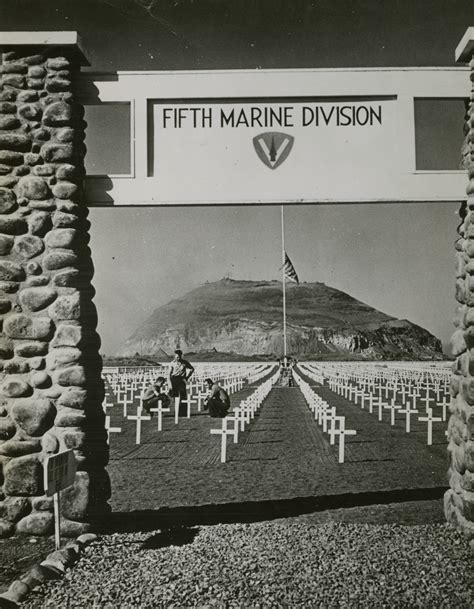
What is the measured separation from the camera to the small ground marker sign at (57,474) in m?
5.41

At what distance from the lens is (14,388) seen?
20.0 ft

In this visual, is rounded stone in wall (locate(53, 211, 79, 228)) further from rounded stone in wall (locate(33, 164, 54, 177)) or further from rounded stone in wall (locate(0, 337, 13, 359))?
rounded stone in wall (locate(0, 337, 13, 359))

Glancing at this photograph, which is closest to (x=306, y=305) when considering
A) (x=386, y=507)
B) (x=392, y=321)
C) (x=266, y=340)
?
(x=392, y=321)

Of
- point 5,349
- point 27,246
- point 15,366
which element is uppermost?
point 27,246

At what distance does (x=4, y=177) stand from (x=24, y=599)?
3587mm

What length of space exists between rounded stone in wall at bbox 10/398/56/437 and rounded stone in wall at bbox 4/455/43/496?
24 cm

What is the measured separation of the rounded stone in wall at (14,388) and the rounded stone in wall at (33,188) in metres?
1.64

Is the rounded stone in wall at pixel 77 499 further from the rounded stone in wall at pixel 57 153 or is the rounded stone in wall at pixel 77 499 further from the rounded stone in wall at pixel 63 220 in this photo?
the rounded stone in wall at pixel 57 153

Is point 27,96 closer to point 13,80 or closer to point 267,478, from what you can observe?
point 13,80

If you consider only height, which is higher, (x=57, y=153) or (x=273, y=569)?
(x=57, y=153)

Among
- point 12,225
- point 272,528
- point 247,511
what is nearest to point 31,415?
point 12,225

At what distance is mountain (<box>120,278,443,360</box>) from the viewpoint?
65.6 metres

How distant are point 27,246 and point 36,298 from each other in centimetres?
48

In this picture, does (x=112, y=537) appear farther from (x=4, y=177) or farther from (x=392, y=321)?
(x=392, y=321)
